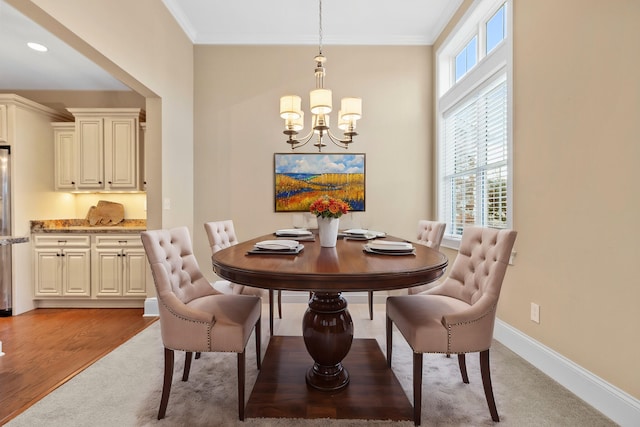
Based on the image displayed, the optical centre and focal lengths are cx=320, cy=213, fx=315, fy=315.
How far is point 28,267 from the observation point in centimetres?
353

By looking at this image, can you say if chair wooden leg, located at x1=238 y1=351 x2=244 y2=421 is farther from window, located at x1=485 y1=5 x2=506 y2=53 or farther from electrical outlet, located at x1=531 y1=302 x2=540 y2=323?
window, located at x1=485 y1=5 x2=506 y2=53

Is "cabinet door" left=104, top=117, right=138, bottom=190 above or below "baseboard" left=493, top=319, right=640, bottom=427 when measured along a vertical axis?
above

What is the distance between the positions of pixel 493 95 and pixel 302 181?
2.25m

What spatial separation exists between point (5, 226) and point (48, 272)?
2.10 feet

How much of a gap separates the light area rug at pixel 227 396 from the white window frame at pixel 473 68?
119 centimetres

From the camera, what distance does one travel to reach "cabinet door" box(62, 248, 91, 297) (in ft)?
11.6

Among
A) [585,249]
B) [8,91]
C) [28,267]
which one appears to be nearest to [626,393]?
[585,249]

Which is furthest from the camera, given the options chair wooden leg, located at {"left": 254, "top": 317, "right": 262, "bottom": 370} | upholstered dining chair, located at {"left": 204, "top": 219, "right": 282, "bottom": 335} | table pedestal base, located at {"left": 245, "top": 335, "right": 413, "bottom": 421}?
upholstered dining chair, located at {"left": 204, "top": 219, "right": 282, "bottom": 335}

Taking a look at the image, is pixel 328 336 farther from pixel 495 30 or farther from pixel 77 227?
pixel 77 227

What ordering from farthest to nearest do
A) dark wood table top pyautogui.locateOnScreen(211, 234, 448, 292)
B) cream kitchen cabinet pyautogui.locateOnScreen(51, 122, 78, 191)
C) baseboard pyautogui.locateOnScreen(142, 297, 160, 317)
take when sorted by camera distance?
cream kitchen cabinet pyautogui.locateOnScreen(51, 122, 78, 191) → baseboard pyautogui.locateOnScreen(142, 297, 160, 317) → dark wood table top pyautogui.locateOnScreen(211, 234, 448, 292)

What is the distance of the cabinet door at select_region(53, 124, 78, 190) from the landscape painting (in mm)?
2499

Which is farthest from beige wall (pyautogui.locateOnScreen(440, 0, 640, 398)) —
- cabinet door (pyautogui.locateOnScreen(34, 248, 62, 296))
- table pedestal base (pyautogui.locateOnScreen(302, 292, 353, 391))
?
cabinet door (pyautogui.locateOnScreen(34, 248, 62, 296))

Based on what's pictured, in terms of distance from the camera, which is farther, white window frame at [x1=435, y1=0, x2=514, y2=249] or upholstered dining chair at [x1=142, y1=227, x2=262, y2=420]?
white window frame at [x1=435, y1=0, x2=514, y2=249]

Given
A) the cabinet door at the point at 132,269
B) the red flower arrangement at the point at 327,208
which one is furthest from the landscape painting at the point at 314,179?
the red flower arrangement at the point at 327,208
